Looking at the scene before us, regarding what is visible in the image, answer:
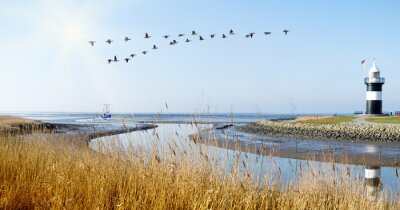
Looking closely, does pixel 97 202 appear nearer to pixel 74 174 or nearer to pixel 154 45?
pixel 74 174

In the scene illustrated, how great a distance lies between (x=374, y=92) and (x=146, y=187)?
134 ft

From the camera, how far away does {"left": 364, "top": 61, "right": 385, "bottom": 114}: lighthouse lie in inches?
1613

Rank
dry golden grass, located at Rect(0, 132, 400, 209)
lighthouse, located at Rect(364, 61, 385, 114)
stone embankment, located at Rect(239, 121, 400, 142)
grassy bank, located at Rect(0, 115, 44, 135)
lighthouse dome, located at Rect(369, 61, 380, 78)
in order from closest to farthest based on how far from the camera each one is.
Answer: dry golden grass, located at Rect(0, 132, 400, 209) < grassy bank, located at Rect(0, 115, 44, 135) < stone embankment, located at Rect(239, 121, 400, 142) < lighthouse, located at Rect(364, 61, 385, 114) < lighthouse dome, located at Rect(369, 61, 380, 78)

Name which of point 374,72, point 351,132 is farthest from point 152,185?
point 374,72

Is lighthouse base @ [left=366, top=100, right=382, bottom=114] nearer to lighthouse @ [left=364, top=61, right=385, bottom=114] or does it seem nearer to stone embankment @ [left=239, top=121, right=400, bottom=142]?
lighthouse @ [left=364, top=61, right=385, bottom=114]

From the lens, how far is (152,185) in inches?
169

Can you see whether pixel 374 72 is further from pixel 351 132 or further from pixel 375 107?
pixel 351 132

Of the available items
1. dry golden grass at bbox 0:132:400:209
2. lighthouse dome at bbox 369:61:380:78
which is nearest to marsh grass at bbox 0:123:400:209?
dry golden grass at bbox 0:132:400:209

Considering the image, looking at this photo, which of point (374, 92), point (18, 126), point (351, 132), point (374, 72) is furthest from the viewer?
point (374, 72)

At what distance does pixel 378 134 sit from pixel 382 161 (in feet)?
39.1

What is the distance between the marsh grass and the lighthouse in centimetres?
3784

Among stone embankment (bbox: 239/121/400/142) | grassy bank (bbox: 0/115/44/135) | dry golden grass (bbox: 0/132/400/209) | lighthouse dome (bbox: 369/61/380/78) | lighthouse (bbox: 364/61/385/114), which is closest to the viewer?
dry golden grass (bbox: 0/132/400/209)

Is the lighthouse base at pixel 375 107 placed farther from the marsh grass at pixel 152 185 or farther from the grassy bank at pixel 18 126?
the marsh grass at pixel 152 185

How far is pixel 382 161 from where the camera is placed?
1648 centimetres
